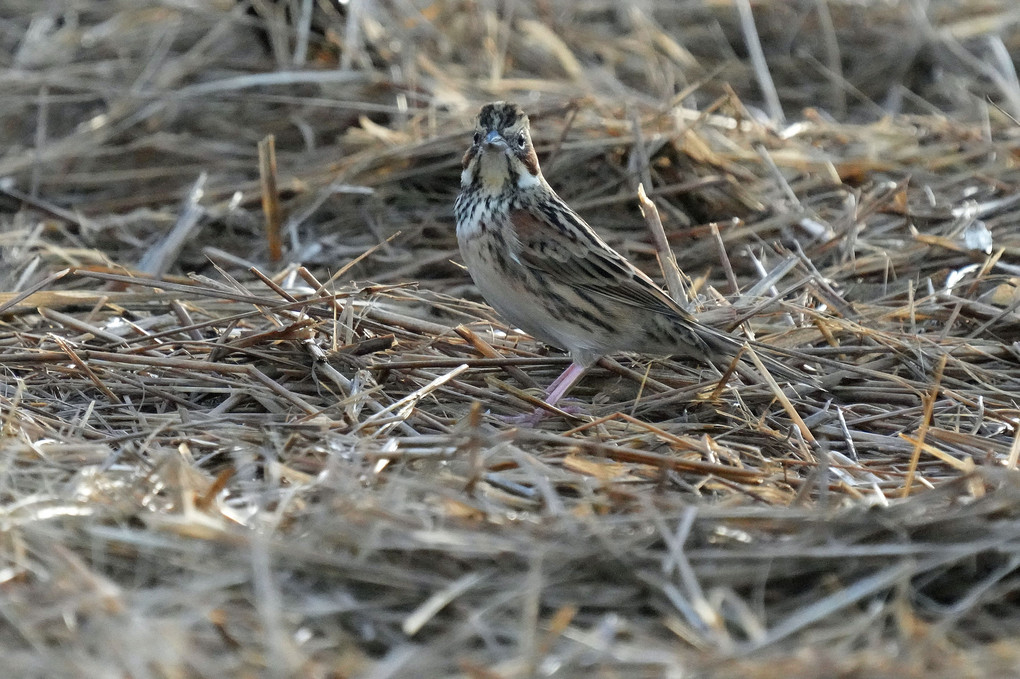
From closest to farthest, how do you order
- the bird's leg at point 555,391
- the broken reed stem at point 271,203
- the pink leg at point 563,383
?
the bird's leg at point 555,391 → the pink leg at point 563,383 → the broken reed stem at point 271,203

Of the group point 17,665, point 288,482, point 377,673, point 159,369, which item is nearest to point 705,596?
point 377,673

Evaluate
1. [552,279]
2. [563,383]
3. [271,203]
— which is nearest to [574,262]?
[552,279]

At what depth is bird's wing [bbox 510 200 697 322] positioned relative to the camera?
4574 millimetres

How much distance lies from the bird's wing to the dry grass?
38 centimetres

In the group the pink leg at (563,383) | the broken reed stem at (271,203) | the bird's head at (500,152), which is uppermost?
the bird's head at (500,152)

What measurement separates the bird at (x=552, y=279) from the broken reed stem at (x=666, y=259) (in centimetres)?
39

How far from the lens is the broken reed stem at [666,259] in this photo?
501 centimetres

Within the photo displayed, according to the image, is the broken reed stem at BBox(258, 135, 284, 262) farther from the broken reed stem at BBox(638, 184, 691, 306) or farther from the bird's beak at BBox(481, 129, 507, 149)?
the broken reed stem at BBox(638, 184, 691, 306)

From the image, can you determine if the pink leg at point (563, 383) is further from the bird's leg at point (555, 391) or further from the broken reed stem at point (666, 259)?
the broken reed stem at point (666, 259)

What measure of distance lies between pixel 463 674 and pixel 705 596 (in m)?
0.65

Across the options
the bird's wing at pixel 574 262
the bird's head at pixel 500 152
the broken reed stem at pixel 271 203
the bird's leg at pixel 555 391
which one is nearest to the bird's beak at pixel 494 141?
the bird's head at pixel 500 152

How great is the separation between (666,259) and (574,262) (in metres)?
0.64

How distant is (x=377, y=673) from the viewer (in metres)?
2.56

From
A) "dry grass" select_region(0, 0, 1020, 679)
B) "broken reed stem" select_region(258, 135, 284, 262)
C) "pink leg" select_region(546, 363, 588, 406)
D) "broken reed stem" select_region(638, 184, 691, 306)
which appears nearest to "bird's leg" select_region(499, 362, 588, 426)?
"pink leg" select_region(546, 363, 588, 406)
